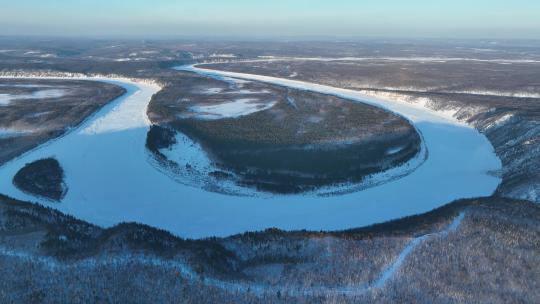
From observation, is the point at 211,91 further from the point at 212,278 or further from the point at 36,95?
the point at 212,278

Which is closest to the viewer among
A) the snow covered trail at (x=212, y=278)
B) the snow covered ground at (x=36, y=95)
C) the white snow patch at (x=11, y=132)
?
the snow covered trail at (x=212, y=278)

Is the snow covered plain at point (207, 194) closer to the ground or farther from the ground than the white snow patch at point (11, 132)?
closer to the ground

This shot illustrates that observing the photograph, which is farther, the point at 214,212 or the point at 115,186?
the point at 115,186

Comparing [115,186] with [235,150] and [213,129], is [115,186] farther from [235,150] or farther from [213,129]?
[213,129]

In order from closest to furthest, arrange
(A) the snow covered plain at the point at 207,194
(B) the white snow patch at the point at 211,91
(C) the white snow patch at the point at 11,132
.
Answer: (A) the snow covered plain at the point at 207,194
(C) the white snow patch at the point at 11,132
(B) the white snow patch at the point at 211,91

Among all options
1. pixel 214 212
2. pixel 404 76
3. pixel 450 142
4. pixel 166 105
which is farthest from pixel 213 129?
pixel 404 76

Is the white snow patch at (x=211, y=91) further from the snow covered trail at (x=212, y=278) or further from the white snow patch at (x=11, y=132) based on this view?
the snow covered trail at (x=212, y=278)

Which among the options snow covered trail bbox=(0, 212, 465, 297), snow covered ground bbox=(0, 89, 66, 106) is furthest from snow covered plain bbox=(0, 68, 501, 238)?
snow covered ground bbox=(0, 89, 66, 106)

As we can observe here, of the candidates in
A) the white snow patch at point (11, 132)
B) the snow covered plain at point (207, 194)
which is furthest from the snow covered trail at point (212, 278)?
the white snow patch at point (11, 132)
